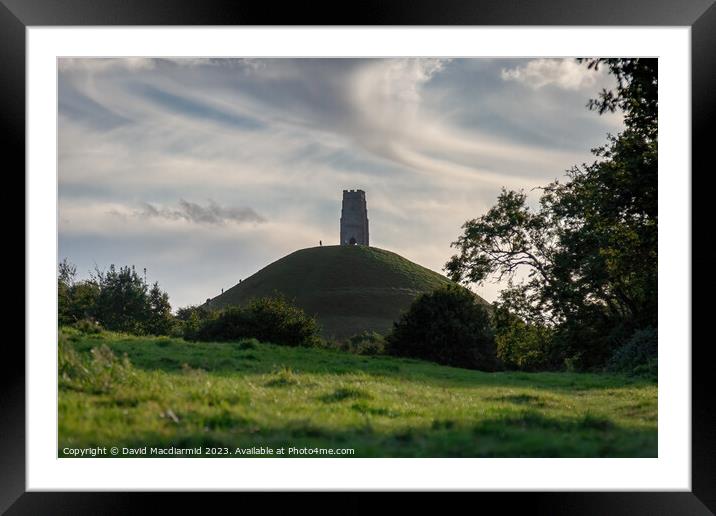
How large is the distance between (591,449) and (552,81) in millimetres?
10435

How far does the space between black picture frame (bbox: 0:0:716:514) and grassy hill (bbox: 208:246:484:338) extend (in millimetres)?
57864

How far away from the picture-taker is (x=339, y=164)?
45219 millimetres

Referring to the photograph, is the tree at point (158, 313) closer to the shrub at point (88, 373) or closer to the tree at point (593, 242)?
→ the tree at point (593, 242)

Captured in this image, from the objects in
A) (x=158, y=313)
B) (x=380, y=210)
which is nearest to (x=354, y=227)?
(x=380, y=210)

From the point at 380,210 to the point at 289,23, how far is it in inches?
1389

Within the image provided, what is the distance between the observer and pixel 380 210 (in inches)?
1656

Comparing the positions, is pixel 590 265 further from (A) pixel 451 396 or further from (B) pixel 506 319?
(A) pixel 451 396

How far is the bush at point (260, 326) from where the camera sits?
2611 centimetres

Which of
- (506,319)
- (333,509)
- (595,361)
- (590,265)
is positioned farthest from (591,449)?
(506,319)

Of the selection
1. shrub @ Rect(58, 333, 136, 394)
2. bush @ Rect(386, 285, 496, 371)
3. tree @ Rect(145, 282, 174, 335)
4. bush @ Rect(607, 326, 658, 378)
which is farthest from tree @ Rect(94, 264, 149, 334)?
shrub @ Rect(58, 333, 136, 394)

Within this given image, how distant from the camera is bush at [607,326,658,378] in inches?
714

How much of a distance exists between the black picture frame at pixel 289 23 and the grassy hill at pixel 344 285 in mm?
57864

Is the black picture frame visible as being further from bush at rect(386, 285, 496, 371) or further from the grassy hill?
the grassy hill

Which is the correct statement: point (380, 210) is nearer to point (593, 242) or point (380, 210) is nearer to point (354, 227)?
point (593, 242)
